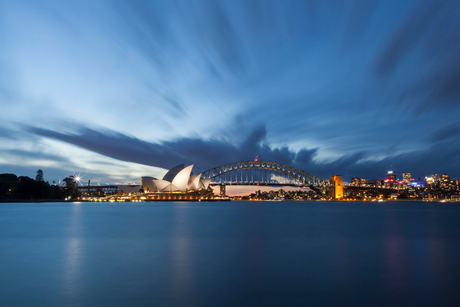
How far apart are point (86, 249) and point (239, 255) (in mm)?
7147

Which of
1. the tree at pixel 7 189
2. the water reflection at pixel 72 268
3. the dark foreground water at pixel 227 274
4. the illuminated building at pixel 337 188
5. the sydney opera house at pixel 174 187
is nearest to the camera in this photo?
the dark foreground water at pixel 227 274

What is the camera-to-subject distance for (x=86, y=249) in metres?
15.1

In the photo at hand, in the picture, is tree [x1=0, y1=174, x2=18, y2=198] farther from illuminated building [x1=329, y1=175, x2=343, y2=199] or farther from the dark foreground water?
illuminated building [x1=329, y1=175, x2=343, y2=199]

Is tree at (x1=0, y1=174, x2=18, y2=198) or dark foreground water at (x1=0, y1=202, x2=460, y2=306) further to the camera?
tree at (x1=0, y1=174, x2=18, y2=198)

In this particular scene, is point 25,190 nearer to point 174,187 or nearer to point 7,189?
point 7,189

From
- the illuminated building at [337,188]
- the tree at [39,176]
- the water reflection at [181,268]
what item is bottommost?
the water reflection at [181,268]

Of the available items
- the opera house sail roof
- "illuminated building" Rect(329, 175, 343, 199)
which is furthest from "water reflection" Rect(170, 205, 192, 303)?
"illuminated building" Rect(329, 175, 343, 199)

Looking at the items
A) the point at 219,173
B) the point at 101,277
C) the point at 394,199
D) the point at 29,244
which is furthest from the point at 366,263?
the point at 394,199

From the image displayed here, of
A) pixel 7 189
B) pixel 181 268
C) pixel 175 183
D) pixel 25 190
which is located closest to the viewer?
pixel 181 268

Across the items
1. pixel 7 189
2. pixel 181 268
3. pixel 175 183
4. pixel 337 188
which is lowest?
pixel 181 268

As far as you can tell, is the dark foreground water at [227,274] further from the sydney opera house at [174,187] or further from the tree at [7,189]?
the sydney opera house at [174,187]

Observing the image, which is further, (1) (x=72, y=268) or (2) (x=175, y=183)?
(2) (x=175, y=183)

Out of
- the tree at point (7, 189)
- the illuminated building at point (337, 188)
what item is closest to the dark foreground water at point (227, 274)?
the tree at point (7, 189)

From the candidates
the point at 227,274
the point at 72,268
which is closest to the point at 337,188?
the point at 227,274
